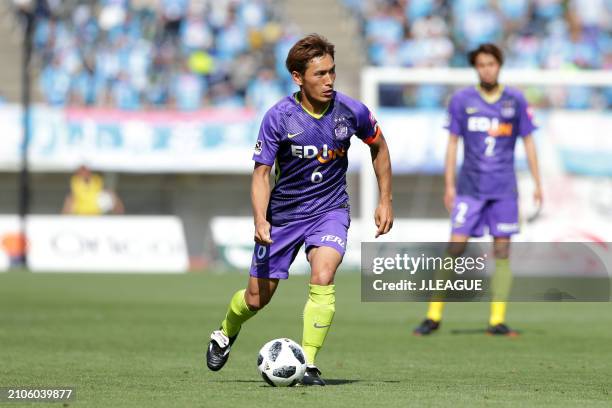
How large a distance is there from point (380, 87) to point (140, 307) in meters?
9.86

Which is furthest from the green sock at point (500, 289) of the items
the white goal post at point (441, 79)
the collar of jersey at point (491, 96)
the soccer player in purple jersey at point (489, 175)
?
the white goal post at point (441, 79)

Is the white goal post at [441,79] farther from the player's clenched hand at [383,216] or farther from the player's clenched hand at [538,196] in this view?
the player's clenched hand at [383,216]

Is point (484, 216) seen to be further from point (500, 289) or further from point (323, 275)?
point (323, 275)

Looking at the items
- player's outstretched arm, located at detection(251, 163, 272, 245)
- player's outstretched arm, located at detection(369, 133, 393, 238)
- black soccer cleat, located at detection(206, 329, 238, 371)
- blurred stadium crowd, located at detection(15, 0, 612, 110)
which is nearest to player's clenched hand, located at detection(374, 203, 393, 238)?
player's outstretched arm, located at detection(369, 133, 393, 238)

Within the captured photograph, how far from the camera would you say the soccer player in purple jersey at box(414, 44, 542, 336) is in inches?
494

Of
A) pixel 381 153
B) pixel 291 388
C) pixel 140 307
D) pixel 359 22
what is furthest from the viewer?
pixel 359 22

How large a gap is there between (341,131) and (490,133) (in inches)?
180

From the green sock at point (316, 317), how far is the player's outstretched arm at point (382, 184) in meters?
0.57

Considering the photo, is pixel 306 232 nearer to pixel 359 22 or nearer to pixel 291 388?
pixel 291 388

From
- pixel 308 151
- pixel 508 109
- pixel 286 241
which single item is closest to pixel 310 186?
pixel 308 151

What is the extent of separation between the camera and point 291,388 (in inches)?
313

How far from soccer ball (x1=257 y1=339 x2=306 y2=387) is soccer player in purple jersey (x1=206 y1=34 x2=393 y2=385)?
0.15 meters

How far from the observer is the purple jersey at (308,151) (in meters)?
8.25

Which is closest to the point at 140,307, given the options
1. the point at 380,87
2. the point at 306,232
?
the point at 306,232
